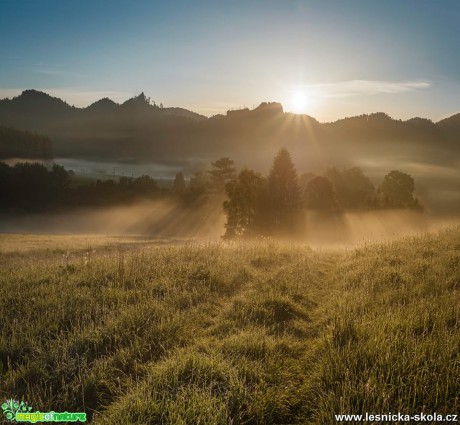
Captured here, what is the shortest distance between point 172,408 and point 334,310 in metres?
3.99

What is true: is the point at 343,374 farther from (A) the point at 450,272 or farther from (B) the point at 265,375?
(A) the point at 450,272

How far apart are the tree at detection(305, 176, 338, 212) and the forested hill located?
176004 mm

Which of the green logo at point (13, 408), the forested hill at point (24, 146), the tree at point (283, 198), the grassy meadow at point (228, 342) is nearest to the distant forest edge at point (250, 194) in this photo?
the tree at point (283, 198)

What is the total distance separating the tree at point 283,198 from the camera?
49.9m

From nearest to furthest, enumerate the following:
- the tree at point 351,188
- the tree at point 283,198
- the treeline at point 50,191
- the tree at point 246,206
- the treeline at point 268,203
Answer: the tree at point 246,206
the treeline at point 268,203
the tree at point 283,198
the tree at point 351,188
the treeline at point 50,191

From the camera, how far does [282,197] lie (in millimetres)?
50188

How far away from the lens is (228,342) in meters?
5.44

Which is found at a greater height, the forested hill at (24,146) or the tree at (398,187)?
the forested hill at (24,146)

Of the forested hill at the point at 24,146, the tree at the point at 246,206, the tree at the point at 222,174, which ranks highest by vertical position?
the forested hill at the point at 24,146

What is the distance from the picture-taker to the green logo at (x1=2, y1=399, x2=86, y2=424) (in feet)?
13.0

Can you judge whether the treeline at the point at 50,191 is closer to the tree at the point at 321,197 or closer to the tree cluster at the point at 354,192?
the tree cluster at the point at 354,192

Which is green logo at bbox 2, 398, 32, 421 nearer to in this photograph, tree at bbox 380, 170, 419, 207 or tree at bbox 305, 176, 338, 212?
tree at bbox 305, 176, 338, 212

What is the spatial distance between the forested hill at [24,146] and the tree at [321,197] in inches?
6929

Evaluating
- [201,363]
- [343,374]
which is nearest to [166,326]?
[201,363]
